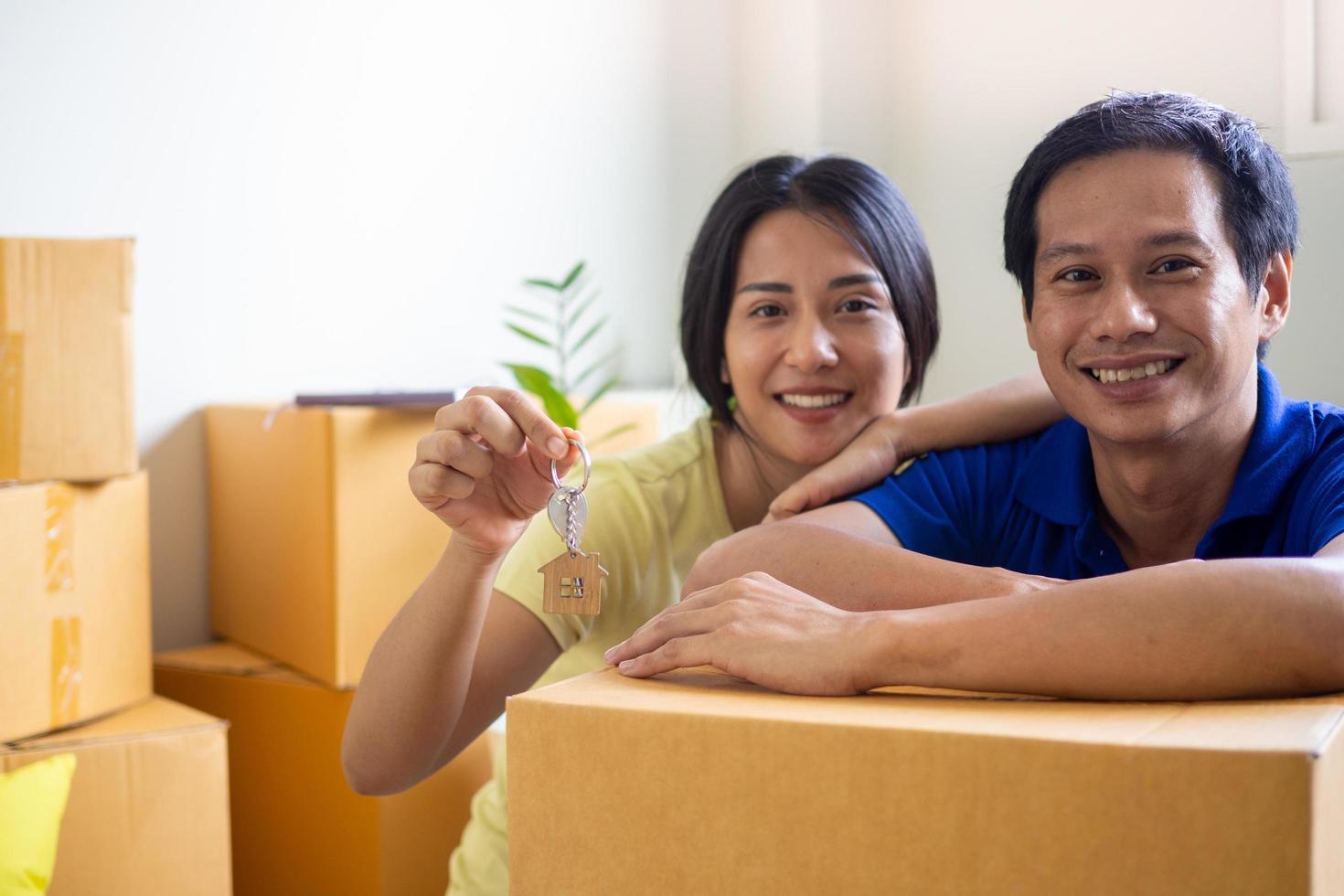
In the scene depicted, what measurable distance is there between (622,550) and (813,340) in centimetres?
31

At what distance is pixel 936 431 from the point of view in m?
1.28

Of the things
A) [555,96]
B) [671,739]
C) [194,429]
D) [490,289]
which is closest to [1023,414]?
[671,739]

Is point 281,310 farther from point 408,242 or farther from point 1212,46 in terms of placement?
point 1212,46

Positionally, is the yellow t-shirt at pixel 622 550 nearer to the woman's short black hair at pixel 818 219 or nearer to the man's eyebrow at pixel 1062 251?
the woman's short black hair at pixel 818 219

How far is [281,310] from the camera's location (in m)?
2.41

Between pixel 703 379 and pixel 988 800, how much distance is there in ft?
3.38

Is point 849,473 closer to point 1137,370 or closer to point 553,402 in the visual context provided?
point 1137,370

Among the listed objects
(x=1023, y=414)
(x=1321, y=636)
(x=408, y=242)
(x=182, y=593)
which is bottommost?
(x=182, y=593)

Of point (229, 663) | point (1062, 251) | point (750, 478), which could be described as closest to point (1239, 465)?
point (1062, 251)

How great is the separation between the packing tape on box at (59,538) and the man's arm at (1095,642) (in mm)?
1285

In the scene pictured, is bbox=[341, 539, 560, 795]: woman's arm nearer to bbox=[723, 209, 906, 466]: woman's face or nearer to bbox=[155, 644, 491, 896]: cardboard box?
bbox=[723, 209, 906, 466]: woman's face

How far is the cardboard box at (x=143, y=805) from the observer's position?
168cm

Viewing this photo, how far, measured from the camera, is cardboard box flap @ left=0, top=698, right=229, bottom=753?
167 centimetres

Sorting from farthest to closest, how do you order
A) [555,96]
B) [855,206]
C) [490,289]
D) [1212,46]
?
1. [555,96]
2. [490,289]
3. [1212,46]
4. [855,206]
